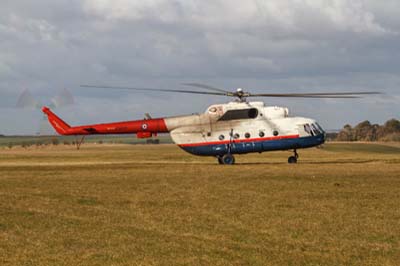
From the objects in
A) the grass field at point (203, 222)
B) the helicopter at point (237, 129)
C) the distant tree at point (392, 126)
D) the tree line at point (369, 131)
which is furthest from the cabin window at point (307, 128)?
the distant tree at point (392, 126)

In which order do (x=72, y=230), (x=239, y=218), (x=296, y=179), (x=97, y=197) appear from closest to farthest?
1. (x=72, y=230)
2. (x=239, y=218)
3. (x=97, y=197)
4. (x=296, y=179)

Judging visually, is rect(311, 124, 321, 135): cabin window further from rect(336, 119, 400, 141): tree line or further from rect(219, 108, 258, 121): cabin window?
rect(336, 119, 400, 141): tree line

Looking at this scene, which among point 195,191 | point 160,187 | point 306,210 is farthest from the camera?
point 160,187

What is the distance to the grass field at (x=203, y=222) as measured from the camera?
13.0 meters

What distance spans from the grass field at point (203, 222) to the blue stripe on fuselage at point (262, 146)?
12967 millimetres

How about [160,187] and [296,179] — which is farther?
[296,179]

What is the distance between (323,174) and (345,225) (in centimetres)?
1596

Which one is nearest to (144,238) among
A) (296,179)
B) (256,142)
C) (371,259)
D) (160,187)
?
(371,259)

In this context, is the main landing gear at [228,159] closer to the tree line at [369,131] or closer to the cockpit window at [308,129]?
the cockpit window at [308,129]

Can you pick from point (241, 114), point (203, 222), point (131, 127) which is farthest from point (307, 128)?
point (203, 222)

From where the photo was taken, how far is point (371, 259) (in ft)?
41.2

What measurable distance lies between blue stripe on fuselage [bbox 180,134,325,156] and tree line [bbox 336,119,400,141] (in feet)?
399

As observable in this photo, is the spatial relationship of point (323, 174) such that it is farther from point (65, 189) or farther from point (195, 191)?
point (65, 189)

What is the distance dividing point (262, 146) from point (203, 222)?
2597 centimetres
